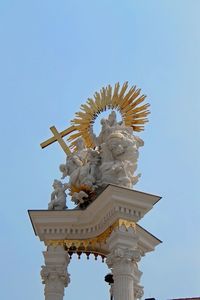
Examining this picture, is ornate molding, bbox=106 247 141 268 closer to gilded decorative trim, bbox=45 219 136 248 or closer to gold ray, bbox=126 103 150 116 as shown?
gilded decorative trim, bbox=45 219 136 248

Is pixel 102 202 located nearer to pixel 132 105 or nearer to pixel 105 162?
pixel 105 162

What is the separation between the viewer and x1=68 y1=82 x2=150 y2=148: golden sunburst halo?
15305mm

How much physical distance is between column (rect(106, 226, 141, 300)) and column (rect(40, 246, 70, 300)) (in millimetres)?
1228

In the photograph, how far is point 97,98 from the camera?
617 inches

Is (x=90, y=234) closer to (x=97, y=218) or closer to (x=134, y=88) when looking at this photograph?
(x=97, y=218)

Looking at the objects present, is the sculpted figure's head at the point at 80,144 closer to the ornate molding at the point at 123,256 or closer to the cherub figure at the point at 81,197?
the cherub figure at the point at 81,197

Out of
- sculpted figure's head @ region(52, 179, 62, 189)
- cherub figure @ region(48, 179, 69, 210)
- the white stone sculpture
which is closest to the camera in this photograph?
the white stone sculpture

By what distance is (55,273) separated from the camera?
14.0 meters

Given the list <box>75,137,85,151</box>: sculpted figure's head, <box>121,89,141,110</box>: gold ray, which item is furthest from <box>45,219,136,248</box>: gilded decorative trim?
<box>121,89,141,110</box>: gold ray

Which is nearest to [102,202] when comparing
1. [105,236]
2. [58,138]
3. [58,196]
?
[105,236]

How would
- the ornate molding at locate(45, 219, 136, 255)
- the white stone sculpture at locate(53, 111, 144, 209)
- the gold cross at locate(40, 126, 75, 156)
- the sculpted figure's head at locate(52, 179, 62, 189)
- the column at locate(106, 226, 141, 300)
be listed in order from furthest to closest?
the gold cross at locate(40, 126, 75, 156)
the sculpted figure's head at locate(52, 179, 62, 189)
the white stone sculpture at locate(53, 111, 144, 209)
the ornate molding at locate(45, 219, 136, 255)
the column at locate(106, 226, 141, 300)

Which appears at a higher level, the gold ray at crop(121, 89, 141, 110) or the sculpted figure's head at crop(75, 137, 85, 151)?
the gold ray at crop(121, 89, 141, 110)

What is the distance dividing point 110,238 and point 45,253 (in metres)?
1.63

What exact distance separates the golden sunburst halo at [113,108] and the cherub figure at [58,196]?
1.11 m
